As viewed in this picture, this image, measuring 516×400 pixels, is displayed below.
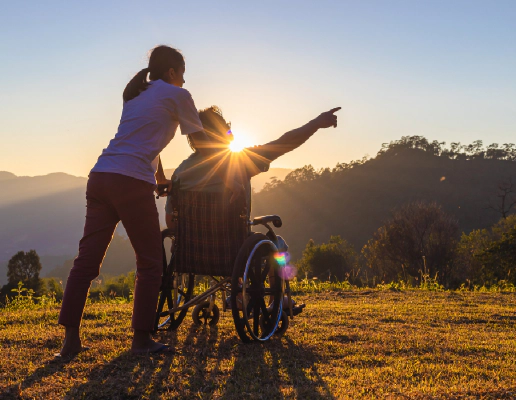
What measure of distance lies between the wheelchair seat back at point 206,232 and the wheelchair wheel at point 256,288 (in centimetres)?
15

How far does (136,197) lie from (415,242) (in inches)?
1829

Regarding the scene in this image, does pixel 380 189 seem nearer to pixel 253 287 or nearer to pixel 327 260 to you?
pixel 327 260

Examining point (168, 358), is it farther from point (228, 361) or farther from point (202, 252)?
point (202, 252)

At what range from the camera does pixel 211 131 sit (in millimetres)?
4211

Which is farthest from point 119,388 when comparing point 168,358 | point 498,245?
point 498,245

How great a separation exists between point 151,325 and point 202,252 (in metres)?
0.67

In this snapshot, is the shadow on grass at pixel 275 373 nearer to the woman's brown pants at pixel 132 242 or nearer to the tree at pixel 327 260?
the woman's brown pants at pixel 132 242

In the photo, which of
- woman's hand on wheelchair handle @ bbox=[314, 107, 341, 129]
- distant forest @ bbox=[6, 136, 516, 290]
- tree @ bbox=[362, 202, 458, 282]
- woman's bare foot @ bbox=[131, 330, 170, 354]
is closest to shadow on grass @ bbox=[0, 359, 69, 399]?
woman's bare foot @ bbox=[131, 330, 170, 354]

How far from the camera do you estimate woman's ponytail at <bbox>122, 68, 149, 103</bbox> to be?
10.2 feet

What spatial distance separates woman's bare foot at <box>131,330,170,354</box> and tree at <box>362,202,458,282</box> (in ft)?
141

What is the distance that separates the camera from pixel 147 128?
3000mm

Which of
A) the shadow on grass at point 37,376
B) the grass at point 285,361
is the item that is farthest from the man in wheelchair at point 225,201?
the shadow on grass at point 37,376

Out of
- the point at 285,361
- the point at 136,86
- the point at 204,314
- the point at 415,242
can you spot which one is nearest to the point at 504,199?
the point at 415,242

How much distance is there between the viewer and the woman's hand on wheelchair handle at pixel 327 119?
3.65 m
